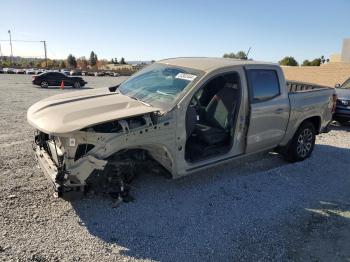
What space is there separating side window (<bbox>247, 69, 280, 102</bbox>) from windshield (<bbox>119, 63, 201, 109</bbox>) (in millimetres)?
1047

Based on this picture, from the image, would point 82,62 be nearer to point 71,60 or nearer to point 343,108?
point 71,60

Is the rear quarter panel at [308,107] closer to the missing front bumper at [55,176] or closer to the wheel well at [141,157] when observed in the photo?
the wheel well at [141,157]

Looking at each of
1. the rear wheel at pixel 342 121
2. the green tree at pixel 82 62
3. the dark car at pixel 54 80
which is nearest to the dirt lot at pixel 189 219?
the rear wheel at pixel 342 121

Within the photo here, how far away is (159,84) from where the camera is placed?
5.15 metres

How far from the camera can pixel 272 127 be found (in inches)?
229

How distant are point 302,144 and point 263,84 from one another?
177cm

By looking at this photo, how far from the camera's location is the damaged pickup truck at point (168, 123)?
Answer: 12.9 ft

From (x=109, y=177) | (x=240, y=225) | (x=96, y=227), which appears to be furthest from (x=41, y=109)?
(x=240, y=225)

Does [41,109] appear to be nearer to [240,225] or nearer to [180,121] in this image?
[180,121]

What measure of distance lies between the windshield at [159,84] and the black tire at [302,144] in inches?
106

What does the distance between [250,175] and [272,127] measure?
3.00 ft

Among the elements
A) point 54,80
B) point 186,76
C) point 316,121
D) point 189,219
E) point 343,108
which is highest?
point 186,76

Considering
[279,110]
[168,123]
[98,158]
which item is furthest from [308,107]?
[98,158]

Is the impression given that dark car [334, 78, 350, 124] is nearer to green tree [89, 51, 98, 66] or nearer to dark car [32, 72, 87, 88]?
dark car [32, 72, 87, 88]
